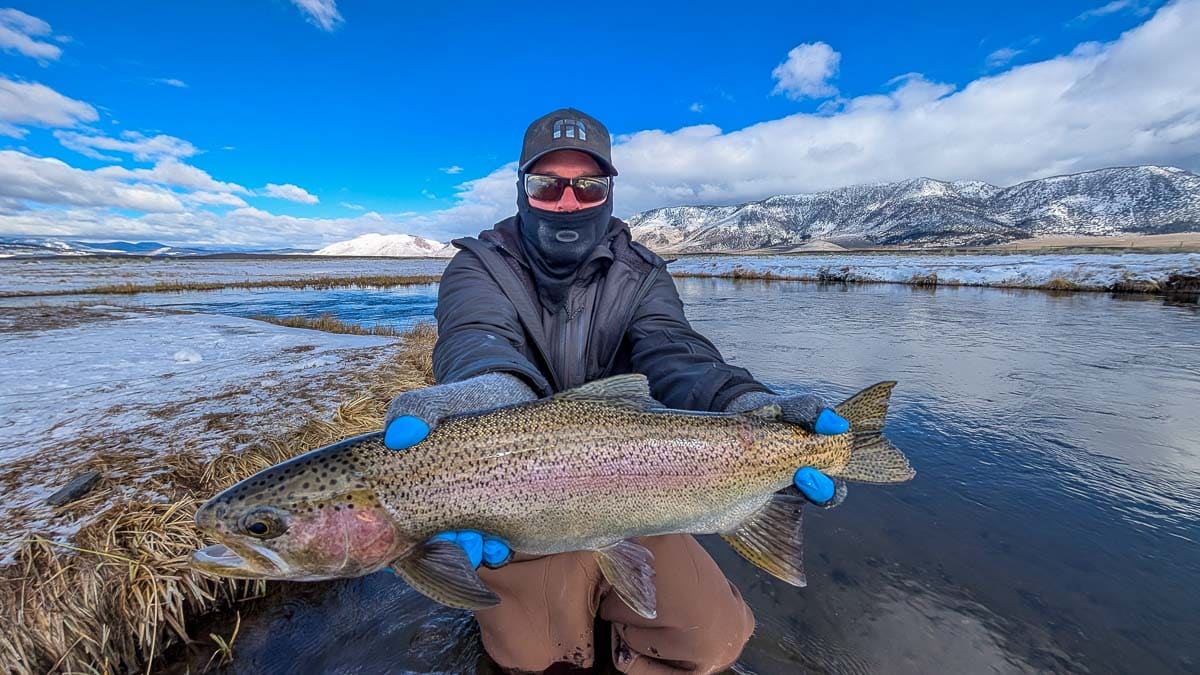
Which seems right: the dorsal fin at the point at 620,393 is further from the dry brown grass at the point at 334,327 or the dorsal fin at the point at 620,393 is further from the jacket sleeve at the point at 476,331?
the dry brown grass at the point at 334,327

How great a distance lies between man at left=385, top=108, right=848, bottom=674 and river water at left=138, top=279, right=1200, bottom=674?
65cm

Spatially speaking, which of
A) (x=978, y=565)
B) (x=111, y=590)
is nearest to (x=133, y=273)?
(x=111, y=590)

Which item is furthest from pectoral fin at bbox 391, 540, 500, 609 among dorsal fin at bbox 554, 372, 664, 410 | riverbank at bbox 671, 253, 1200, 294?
riverbank at bbox 671, 253, 1200, 294

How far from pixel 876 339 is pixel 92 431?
51.7 feet

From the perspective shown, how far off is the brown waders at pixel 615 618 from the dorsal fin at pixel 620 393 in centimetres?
119

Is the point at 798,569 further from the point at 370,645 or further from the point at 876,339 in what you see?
the point at 876,339

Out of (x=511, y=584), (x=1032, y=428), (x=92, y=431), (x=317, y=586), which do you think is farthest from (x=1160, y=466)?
(x=92, y=431)

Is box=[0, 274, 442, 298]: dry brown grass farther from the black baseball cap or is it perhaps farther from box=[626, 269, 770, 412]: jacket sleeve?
box=[626, 269, 770, 412]: jacket sleeve

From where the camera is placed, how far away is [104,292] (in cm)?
2923

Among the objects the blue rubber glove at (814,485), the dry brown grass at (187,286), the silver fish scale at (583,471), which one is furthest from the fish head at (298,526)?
the dry brown grass at (187,286)

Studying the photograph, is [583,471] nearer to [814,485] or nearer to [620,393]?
[620,393]

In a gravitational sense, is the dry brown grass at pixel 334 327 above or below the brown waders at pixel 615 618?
above

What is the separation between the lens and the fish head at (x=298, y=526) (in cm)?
207

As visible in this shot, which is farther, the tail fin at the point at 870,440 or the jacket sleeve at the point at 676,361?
the jacket sleeve at the point at 676,361
